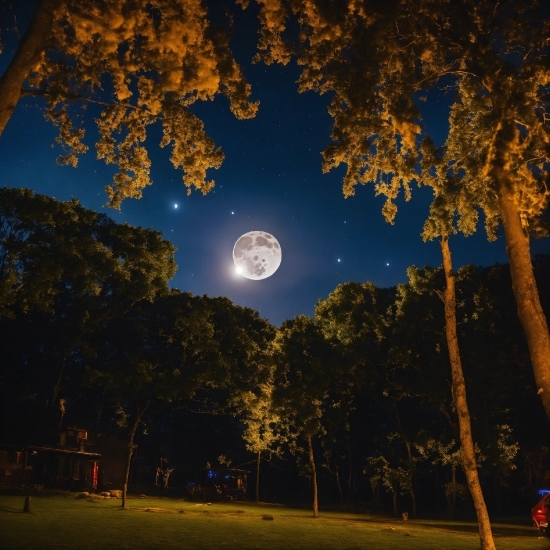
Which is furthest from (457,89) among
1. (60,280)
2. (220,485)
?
(220,485)

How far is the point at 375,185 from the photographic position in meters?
16.5

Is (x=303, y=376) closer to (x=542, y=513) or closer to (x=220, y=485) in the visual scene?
(x=542, y=513)

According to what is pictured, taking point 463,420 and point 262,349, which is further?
point 262,349

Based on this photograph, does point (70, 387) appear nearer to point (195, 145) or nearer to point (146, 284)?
point (146, 284)

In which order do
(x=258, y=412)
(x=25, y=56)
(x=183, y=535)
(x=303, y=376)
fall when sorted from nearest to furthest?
1. (x=25, y=56)
2. (x=183, y=535)
3. (x=303, y=376)
4. (x=258, y=412)

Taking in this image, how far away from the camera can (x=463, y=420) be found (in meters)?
15.5

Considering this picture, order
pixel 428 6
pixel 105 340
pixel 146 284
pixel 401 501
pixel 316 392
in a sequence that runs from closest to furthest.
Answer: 1. pixel 428 6
2. pixel 316 392
3. pixel 146 284
4. pixel 105 340
5. pixel 401 501

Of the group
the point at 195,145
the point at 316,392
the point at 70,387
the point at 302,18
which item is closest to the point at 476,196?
the point at 302,18

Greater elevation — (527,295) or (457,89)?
(457,89)

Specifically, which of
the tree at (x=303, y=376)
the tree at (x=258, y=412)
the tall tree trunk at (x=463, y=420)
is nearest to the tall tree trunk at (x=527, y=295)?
the tall tree trunk at (x=463, y=420)

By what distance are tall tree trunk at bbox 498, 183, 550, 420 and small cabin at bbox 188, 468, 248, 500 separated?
4039 cm

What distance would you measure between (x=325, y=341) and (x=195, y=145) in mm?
26061

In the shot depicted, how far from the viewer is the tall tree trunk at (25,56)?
36.9ft

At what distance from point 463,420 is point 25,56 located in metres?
14.6
